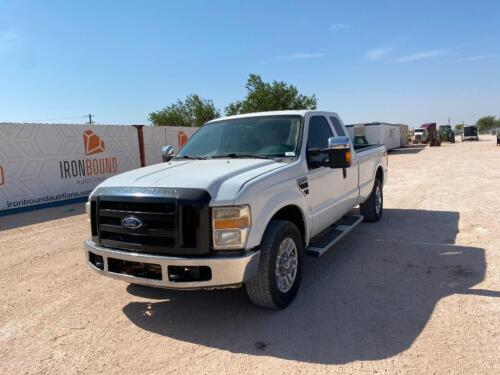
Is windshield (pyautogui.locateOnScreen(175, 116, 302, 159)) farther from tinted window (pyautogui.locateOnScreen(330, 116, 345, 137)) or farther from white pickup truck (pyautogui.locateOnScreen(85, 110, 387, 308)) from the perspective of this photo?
tinted window (pyautogui.locateOnScreen(330, 116, 345, 137))

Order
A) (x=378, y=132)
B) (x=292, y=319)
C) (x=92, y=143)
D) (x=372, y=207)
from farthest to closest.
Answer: (x=378, y=132) < (x=92, y=143) < (x=372, y=207) < (x=292, y=319)

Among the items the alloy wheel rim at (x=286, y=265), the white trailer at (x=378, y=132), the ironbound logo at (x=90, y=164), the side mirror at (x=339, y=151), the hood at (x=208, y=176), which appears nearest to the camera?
the hood at (x=208, y=176)

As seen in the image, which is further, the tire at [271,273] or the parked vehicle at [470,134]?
the parked vehicle at [470,134]

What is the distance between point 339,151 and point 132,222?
222 cm

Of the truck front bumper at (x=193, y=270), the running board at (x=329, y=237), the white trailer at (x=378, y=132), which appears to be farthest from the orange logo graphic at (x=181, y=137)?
the white trailer at (x=378, y=132)

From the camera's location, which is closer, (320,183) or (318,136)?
(320,183)

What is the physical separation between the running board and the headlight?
1321mm

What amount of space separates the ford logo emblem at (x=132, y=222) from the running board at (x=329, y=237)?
1.91 metres

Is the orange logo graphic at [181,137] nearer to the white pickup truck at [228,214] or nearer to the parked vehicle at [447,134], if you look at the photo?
the white pickup truck at [228,214]

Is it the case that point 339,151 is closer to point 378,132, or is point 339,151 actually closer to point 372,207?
point 372,207

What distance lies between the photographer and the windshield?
4535mm

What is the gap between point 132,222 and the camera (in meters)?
3.47

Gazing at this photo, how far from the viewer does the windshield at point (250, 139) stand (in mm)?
4535

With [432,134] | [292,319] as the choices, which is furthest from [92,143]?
[432,134]
